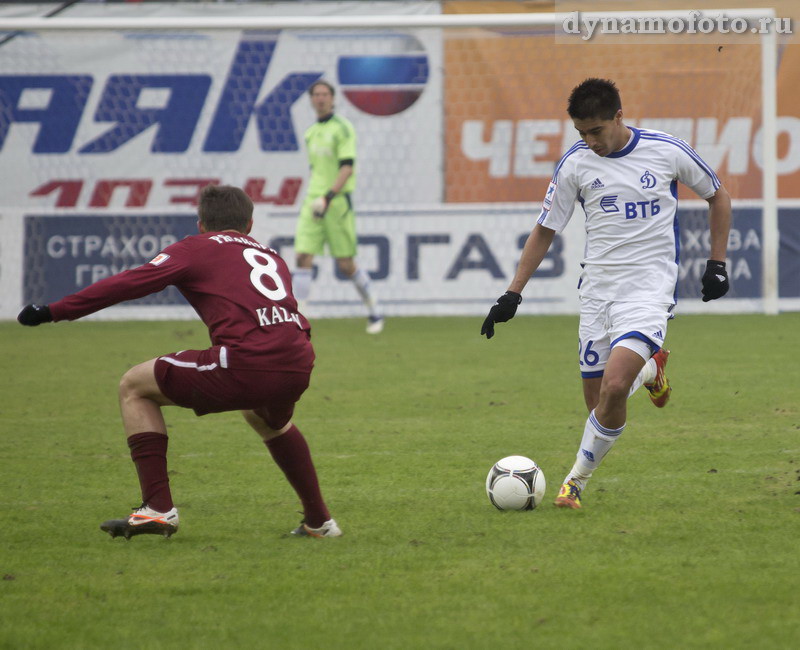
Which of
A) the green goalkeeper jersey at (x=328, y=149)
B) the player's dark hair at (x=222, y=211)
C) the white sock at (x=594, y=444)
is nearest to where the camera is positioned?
the player's dark hair at (x=222, y=211)

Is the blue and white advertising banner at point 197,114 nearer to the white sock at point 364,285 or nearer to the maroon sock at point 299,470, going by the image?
the white sock at point 364,285

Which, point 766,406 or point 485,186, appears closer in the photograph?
point 766,406

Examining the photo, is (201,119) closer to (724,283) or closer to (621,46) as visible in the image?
(621,46)

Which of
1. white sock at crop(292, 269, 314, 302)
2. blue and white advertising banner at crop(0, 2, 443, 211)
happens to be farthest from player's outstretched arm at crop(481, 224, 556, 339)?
blue and white advertising banner at crop(0, 2, 443, 211)

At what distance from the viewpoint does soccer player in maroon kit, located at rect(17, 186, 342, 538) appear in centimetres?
429

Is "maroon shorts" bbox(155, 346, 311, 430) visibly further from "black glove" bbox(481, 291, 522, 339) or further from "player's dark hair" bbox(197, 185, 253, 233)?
"black glove" bbox(481, 291, 522, 339)

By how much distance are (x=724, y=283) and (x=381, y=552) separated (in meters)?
1.97

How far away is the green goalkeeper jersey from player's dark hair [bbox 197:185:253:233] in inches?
293

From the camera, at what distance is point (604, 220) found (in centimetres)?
516

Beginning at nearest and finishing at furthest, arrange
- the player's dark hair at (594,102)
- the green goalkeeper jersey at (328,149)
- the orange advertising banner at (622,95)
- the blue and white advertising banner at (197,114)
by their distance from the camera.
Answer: the player's dark hair at (594,102) → the green goalkeeper jersey at (328,149) → the orange advertising banner at (622,95) → the blue and white advertising banner at (197,114)

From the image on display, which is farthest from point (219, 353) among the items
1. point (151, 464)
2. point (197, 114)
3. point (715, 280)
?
point (197, 114)

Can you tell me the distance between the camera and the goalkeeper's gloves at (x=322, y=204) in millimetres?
11797

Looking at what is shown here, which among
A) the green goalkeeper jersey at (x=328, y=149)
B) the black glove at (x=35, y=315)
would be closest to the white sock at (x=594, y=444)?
the black glove at (x=35, y=315)

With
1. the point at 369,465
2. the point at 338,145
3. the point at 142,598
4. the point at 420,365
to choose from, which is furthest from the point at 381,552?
the point at 338,145
